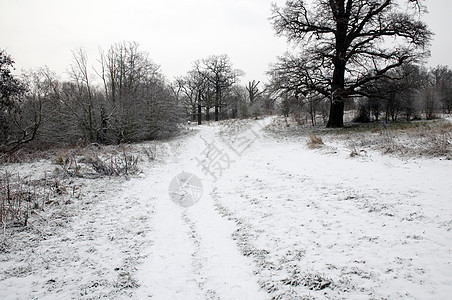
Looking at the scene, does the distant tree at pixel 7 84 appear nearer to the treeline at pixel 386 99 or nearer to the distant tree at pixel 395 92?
the treeline at pixel 386 99

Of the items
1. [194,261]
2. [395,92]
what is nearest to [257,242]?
[194,261]

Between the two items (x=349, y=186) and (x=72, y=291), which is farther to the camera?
(x=349, y=186)

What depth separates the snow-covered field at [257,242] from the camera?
2.64 meters

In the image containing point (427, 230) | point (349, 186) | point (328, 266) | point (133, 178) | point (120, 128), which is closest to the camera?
point (328, 266)

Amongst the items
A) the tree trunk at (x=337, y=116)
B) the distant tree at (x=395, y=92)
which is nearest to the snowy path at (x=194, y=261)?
the tree trunk at (x=337, y=116)

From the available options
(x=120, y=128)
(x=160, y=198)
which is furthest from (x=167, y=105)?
(x=160, y=198)

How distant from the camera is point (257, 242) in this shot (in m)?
3.69

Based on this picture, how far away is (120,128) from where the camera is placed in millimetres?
18422

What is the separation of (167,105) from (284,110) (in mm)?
12774

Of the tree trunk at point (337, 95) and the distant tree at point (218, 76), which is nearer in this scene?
the tree trunk at point (337, 95)

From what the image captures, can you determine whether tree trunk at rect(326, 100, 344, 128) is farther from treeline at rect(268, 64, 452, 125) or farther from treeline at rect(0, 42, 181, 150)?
treeline at rect(0, 42, 181, 150)

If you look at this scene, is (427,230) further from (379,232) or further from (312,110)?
(312,110)

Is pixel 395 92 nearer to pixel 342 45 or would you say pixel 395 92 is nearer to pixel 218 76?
pixel 342 45

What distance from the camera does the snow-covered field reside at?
104 inches
